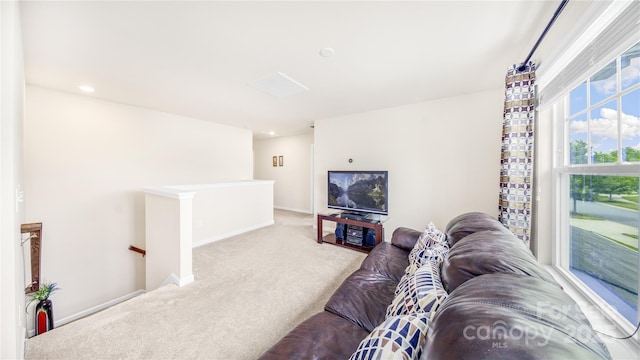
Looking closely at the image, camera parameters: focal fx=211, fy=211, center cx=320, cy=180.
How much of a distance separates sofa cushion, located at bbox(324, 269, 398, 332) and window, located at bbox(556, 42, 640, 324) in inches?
43.7

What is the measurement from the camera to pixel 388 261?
188 cm

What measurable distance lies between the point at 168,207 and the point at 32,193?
1.92m

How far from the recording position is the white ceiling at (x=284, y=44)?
140cm

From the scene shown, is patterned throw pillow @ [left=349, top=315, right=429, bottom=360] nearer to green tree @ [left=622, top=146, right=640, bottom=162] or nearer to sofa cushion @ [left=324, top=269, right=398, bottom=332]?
sofa cushion @ [left=324, top=269, right=398, bottom=332]

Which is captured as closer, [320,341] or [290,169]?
[320,341]

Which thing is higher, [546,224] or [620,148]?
[620,148]

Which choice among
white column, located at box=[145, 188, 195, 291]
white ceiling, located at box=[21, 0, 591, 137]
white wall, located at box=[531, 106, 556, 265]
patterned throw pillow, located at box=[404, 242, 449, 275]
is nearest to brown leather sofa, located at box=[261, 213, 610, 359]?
patterned throw pillow, located at box=[404, 242, 449, 275]

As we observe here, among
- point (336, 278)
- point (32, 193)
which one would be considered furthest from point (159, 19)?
point (32, 193)

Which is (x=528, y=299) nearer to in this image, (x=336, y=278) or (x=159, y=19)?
(x=336, y=278)

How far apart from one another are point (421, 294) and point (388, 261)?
952 mm

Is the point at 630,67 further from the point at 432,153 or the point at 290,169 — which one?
the point at 290,169

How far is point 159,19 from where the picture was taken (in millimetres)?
1487

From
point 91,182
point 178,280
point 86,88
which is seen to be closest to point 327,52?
point 178,280

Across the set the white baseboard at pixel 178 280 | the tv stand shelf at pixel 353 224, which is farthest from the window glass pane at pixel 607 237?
the white baseboard at pixel 178 280
